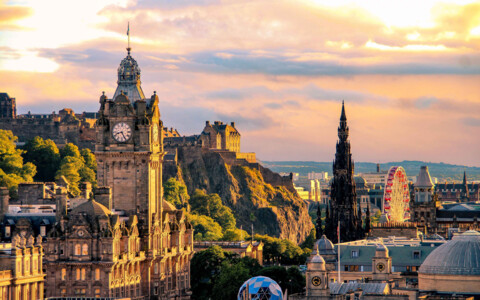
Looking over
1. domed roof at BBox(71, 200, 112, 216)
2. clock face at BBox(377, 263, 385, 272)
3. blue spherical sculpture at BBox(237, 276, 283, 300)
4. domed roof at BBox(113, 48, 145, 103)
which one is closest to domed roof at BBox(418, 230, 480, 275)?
clock face at BBox(377, 263, 385, 272)

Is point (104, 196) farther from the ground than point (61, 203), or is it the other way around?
point (104, 196)

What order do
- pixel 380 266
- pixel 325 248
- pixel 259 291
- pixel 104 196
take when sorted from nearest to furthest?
1. pixel 259 291
2. pixel 104 196
3. pixel 380 266
4. pixel 325 248

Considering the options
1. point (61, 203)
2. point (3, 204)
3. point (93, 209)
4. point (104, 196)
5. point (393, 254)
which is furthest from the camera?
point (393, 254)

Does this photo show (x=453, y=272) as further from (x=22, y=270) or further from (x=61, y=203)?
(x=61, y=203)

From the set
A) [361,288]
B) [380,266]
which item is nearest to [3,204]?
[380,266]

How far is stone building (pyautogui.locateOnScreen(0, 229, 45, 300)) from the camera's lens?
140750mm

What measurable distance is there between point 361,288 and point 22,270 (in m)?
34.2

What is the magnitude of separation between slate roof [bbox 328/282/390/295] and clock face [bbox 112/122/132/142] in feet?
97.0

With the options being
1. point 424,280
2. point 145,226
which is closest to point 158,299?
point 145,226

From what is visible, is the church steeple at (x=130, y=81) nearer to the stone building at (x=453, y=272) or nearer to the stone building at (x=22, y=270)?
the stone building at (x=22, y=270)

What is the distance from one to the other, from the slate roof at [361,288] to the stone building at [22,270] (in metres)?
30.1

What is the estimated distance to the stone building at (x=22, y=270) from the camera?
14075cm

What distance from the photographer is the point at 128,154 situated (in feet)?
524

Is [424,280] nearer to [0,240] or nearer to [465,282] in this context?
[465,282]
